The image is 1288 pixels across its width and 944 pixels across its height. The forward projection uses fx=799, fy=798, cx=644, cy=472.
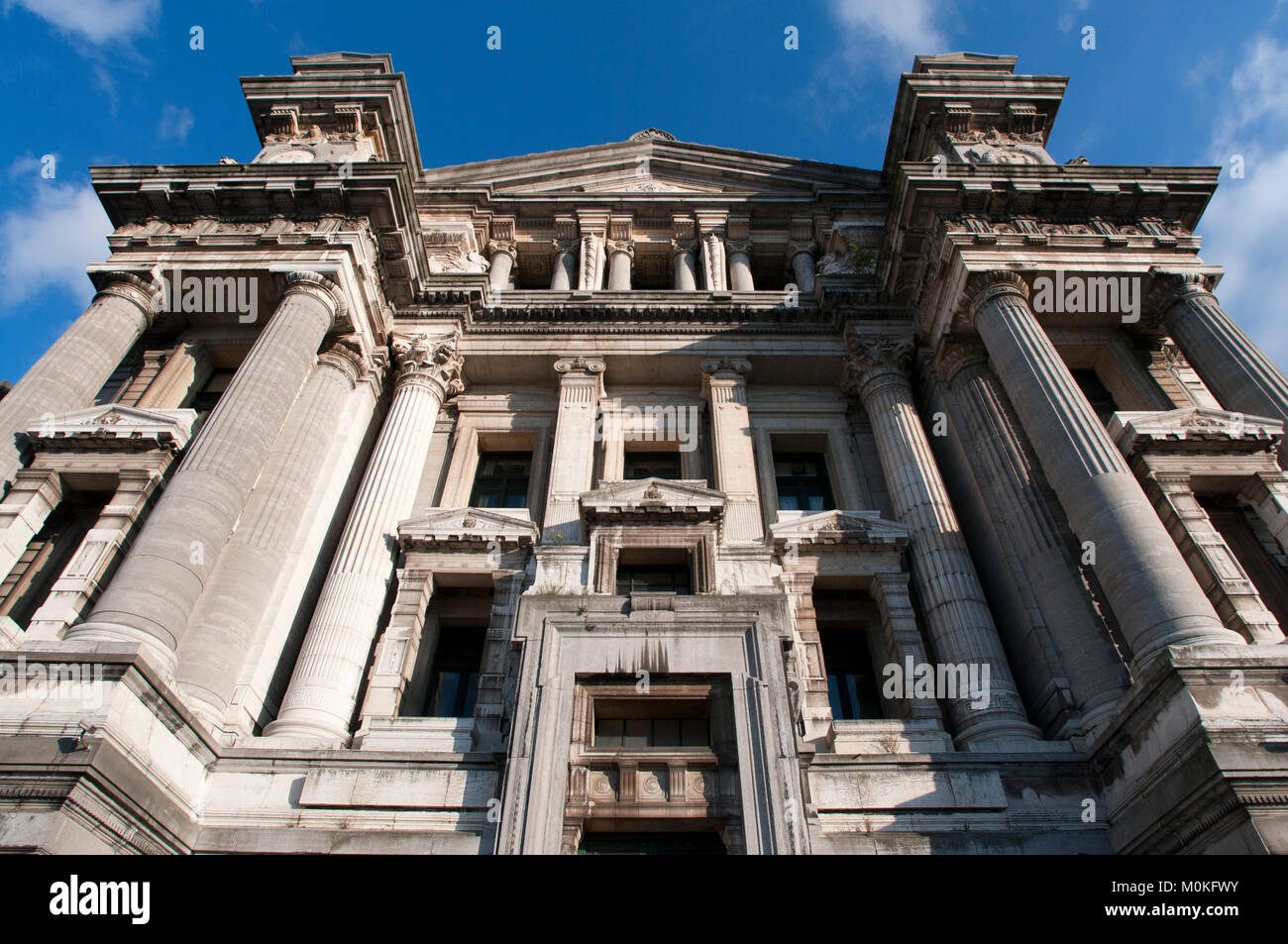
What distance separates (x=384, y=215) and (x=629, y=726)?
17.2 metres

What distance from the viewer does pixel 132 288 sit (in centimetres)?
2303

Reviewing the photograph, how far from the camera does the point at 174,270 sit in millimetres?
23516

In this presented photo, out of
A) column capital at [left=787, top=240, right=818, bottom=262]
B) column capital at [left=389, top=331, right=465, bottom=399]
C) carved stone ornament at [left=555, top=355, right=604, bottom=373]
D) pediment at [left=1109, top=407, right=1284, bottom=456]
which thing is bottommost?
pediment at [left=1109, top=407, right=1284, bottom=456]

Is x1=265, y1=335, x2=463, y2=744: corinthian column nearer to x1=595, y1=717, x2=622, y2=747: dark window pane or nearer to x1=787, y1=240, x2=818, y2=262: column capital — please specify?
x1=595, y1=717, x2=622, y2=747: dark window pane

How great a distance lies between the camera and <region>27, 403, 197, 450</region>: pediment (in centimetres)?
1972

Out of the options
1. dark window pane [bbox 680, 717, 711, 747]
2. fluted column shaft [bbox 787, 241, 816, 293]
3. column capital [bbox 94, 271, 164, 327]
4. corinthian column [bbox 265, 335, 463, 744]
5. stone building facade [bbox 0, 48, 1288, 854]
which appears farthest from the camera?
fluted column shaft [bbox 787, 241, 816, 293]

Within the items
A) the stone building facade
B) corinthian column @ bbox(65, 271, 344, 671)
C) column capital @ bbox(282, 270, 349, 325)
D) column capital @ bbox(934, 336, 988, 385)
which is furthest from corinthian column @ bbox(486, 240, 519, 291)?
column capital @ bbox(934, 336, 988, 385)

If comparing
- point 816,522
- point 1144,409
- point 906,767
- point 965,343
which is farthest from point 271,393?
point 1144,409

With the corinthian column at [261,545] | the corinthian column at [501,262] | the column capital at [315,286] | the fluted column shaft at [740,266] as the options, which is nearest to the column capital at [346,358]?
the corinthian column at [261,545]

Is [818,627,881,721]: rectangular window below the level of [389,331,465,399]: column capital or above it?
below

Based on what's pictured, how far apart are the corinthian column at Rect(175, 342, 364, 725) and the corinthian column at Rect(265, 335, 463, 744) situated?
1256 mm

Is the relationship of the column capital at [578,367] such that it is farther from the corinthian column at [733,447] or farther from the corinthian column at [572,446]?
the corinthian column at [733,447]

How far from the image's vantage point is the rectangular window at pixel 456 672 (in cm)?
1964

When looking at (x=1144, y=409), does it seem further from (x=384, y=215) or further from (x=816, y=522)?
(x=384, y=215)
